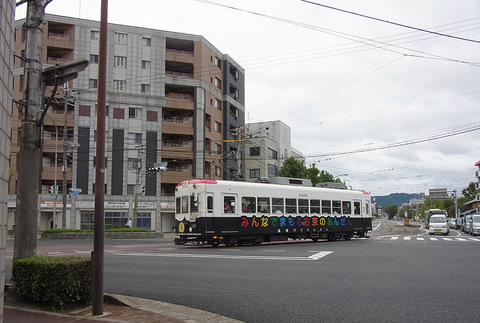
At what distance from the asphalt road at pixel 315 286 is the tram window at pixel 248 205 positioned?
6562 millimetres

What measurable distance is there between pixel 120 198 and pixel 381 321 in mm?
41727

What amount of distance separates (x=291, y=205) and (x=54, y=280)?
1705cm

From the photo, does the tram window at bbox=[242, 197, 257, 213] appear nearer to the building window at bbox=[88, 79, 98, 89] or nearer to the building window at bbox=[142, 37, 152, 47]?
the building window at bbox=[88, 79, 98, 89]

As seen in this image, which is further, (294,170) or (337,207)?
(294,170)

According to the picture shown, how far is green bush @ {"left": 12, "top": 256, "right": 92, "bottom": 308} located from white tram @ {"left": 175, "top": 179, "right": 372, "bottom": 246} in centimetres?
1238

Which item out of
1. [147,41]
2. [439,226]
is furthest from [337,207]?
[147,41]

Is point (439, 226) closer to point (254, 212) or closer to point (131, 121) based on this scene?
point (254, 212)

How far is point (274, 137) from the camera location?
2827 inches

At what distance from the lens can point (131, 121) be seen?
45.9 metres

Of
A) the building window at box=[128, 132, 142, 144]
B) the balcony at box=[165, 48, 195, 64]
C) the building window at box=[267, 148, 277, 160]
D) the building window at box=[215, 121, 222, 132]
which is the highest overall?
the balcony at box=[165, 48, 195, 64]

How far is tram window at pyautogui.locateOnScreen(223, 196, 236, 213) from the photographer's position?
799 inches

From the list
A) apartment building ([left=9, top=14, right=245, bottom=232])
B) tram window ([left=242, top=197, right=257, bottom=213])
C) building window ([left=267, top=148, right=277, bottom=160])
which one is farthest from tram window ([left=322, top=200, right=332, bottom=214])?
building window ([left=267, top=148, right=277, bottom=160])

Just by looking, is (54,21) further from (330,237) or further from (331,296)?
(331,296)

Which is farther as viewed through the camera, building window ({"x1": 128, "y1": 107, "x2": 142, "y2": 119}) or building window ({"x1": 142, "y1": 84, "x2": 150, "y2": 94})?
building window ({"x1": 142, "y1": 84, "x2": 150, "y2": 94})
